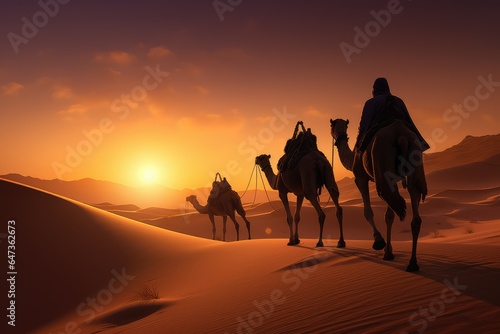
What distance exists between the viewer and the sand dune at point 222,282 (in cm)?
362

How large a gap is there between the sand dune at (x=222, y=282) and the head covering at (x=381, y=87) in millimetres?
2810

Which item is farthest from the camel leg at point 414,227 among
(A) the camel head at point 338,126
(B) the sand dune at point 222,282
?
(A) the camel head at point 338,126

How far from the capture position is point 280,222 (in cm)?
3484

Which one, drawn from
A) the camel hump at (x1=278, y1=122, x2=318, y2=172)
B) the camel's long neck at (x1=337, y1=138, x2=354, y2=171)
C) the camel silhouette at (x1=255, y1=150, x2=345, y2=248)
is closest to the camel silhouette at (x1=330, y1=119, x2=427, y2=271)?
the camel's long neck at (x1=337, y1=138, x2=354, y2=171)

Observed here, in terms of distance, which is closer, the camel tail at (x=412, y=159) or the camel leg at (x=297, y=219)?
the camel tail at (x=412, y=159)

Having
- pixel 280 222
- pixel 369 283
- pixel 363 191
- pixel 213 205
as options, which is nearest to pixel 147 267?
pixel 363 191

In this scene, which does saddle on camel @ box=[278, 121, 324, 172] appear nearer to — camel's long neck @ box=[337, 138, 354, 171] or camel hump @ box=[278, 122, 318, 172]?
camel hump @ box=[278, 122, 318, 172]

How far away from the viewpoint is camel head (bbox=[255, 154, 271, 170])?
13000 mm

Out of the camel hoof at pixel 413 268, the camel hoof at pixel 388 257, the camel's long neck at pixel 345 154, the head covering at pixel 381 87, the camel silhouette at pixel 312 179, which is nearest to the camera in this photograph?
the camel hoof at pixel 413 268

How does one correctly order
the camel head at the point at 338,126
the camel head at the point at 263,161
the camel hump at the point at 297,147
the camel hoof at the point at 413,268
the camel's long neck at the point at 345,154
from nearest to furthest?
the camel hoof at the point at 413,268 → the camel's long neck at the point at 345,154 → the camel head at the point at 338,126 → the camel hump at the point at 297,147 → the camel head at the point at 263,161

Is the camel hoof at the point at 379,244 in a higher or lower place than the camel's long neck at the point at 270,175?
lower

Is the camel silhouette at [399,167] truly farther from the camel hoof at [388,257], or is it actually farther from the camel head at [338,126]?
the camel head at [338,126]

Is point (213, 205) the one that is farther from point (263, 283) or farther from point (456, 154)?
point (456, 154)

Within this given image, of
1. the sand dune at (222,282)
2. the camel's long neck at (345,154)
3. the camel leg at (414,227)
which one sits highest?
the camel's long neck at (345,154)
